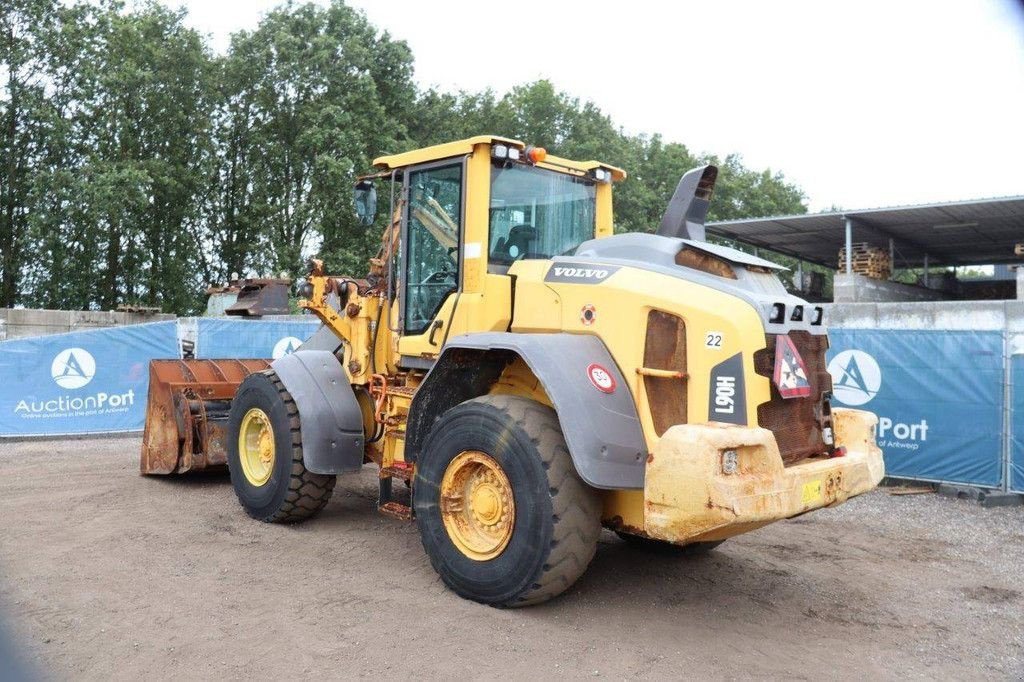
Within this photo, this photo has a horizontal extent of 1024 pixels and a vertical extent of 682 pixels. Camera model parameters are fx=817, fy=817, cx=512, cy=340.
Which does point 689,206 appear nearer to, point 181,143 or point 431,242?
point 431,242

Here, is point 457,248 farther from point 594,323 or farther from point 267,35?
point 267,35

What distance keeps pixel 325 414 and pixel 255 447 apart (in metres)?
1.09

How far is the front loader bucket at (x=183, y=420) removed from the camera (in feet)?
26.6

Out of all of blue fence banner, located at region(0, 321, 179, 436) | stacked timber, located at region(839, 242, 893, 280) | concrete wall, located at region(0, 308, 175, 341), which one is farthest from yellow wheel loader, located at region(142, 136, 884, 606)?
stacked timber, located at region(839, 242, 893, 280)

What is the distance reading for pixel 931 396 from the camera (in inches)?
355

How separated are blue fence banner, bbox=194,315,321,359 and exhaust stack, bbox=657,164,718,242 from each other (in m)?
9.63

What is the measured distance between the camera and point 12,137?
80.1 ft

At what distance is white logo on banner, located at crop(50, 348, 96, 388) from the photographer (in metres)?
11.7

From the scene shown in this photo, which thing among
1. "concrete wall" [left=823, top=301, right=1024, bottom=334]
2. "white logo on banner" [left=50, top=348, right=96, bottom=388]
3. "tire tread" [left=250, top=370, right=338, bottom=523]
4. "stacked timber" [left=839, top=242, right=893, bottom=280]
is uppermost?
"stacked timber" [left=839, top=242, right=893, bottom=280]

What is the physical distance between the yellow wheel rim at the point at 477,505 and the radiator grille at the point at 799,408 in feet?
5.01

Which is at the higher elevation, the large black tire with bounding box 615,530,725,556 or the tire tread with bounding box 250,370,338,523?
the tire tread with bounding box 250,370,338,523

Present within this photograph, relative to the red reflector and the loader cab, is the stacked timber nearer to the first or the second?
the loader cab

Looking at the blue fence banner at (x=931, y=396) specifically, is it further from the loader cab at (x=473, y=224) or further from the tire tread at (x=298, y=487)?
the tire tread at (x=298, y=487)

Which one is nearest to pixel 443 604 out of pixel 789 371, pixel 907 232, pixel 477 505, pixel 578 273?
pixel 477 505
